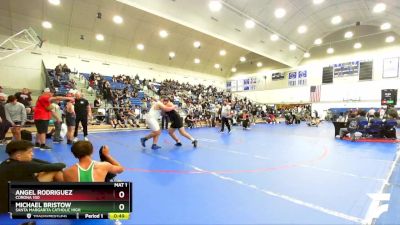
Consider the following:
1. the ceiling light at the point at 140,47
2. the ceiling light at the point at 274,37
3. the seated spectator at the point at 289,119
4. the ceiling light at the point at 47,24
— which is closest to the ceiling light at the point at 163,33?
the ceiling light at the point at 140,47

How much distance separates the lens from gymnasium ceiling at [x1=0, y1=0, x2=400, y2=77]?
14.8 metres

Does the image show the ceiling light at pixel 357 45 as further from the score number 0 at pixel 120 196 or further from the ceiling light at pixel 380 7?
the score number 0 at pixel 120 196

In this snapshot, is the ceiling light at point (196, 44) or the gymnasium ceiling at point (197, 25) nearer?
the gymnasium ceiling at point (197, 25)

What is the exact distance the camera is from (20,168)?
2.16 metres

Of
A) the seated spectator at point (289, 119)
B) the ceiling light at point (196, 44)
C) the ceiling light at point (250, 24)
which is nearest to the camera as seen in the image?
the ceiling light at point (250, 24)

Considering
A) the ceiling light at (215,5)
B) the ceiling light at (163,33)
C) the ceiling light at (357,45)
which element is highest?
the ceiling light at (357,45)

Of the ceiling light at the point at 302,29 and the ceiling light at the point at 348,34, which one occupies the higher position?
the ceiling light at the point at 348,34

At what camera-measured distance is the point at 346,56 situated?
81.4 ft

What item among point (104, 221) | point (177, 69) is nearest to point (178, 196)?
point (104, 221)

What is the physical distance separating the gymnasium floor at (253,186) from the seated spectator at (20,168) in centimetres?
46

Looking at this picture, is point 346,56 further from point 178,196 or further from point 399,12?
point 178,196

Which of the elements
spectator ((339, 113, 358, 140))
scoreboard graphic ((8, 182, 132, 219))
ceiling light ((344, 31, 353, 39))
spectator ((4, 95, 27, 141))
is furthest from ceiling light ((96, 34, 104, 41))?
ceiling light ((344, 31, 353, 39))

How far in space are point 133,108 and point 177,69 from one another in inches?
527

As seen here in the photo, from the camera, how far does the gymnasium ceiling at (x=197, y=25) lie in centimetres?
1475
